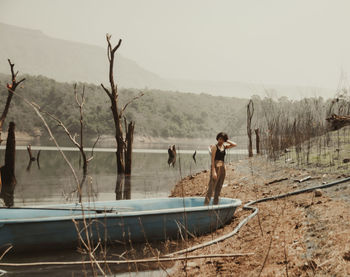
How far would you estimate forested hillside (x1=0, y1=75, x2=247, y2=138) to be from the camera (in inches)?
2955

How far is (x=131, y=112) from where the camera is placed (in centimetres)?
8731

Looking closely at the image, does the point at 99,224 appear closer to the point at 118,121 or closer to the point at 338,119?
the point at 338,119

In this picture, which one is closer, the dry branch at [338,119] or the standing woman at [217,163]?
the dry branch at [338,119]

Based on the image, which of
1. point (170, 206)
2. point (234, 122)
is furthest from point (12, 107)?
point (170, 206)

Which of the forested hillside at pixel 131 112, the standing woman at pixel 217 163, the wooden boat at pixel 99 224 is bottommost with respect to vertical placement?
the wooden boat at pixel 99 224

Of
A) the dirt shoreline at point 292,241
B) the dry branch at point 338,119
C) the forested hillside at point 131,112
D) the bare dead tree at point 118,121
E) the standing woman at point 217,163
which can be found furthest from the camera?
the forested hillside at point 131,112

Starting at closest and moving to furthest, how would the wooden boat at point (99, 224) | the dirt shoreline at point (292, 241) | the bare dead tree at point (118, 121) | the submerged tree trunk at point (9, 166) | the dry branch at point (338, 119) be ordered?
1. the dirt shoreline at point (292, 241)
2. the wooden boat at point (99, 224)
3. the dry branch at point (338, 119)
4. the submerged tree trunk at point (9, 166)
5. the bare dead tree at point (118, 121)

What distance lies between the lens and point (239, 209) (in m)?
7.79

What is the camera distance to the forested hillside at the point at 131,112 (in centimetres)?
7506

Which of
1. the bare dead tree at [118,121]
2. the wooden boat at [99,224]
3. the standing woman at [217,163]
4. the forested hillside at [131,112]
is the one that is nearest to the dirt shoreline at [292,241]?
the wooden boat at [99,224]

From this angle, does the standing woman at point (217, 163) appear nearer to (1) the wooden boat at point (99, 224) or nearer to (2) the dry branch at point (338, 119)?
(1) the wooden boat at point (99, 224)

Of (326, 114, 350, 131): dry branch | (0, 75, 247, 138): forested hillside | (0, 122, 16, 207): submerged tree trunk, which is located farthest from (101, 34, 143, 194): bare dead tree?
(0, 75, 247, 138): forested hillside

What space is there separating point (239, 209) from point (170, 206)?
4.56 ft

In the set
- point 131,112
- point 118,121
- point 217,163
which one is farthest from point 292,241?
point 131,112
